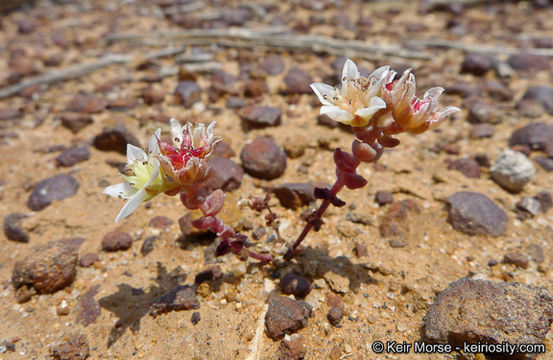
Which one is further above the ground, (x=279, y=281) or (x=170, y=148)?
(x=170, y=148)

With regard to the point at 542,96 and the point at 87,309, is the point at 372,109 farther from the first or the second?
the point at 542,96

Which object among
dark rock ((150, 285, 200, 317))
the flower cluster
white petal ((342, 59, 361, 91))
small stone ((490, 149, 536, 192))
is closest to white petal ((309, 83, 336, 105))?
white petal ((342, 59, 361, 91))

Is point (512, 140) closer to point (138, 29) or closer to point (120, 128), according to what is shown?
point (120, 128)

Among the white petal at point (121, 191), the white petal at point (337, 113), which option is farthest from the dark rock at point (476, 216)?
the white petal at point (121, 191)

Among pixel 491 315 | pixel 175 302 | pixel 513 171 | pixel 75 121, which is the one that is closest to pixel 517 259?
pixel 491 315

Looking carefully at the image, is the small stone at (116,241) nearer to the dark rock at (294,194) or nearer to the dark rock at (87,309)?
the dark rock at (87,309)

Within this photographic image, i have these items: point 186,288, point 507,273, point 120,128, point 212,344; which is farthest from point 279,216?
point 120,128
